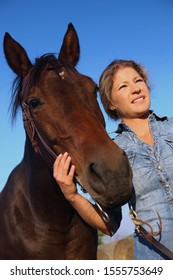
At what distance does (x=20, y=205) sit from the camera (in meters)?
3.72

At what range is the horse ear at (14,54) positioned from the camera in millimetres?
3732

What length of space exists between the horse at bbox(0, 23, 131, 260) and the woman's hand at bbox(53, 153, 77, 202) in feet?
0.19

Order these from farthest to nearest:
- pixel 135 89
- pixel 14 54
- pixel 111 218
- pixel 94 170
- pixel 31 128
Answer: pixel 14 54 < pixel 31 128 < pixel 135 89 < pixel 111 218 < pixel 94 170

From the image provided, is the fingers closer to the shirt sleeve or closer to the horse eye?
the shirt sleeve

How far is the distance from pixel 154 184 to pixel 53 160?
92 centimetres

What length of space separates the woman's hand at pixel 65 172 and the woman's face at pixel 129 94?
0.74m

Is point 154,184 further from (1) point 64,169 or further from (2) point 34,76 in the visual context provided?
(2) point 34,76

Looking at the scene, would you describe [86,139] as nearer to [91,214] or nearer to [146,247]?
[91,214]

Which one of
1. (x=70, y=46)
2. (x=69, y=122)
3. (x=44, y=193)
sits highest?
(x=70, y=46)

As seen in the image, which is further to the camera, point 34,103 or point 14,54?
point 14,54

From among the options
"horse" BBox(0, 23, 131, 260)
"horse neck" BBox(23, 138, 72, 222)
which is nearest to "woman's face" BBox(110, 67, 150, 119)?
"horse" BBox(0, 23, 131, 260)

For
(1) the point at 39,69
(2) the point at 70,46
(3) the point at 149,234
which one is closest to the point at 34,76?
(1) the point at 39,69

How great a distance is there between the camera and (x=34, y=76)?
→ 11.1ft

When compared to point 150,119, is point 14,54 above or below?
above
